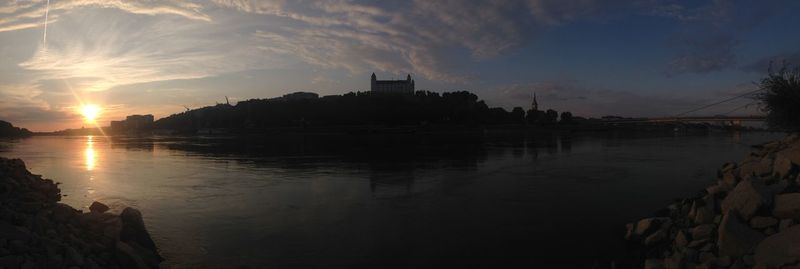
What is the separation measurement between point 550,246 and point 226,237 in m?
9.65

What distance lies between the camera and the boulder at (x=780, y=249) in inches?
283

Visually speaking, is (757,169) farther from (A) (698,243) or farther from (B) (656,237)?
(A) (698,243)

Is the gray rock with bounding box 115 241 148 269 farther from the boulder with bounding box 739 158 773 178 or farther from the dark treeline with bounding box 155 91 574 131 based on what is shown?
the dark treeline with bounding box 155 91 574 131

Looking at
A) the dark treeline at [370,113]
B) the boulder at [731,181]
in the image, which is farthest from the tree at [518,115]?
the boulder at [731,181]

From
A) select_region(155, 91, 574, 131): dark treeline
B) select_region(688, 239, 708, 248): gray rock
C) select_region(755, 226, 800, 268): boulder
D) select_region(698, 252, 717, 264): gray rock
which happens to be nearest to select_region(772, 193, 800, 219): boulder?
select_region(755, 226, 800, 268): boulder

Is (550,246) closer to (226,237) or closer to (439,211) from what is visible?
(439,211)

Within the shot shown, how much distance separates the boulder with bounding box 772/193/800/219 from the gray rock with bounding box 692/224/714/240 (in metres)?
1.19

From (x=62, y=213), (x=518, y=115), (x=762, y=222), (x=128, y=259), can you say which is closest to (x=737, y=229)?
(x=762, y=222)

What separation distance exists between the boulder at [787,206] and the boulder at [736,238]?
26.2 inches

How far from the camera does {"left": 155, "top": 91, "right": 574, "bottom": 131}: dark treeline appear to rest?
535 feet

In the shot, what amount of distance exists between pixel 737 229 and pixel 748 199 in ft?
4.91

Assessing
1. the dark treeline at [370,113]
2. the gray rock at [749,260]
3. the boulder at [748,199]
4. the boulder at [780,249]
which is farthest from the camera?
the dark treeline at [370,113]

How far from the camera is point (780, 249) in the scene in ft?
24.8

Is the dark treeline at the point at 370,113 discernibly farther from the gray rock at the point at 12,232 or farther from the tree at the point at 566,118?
the gray rock at the point at 12,232
